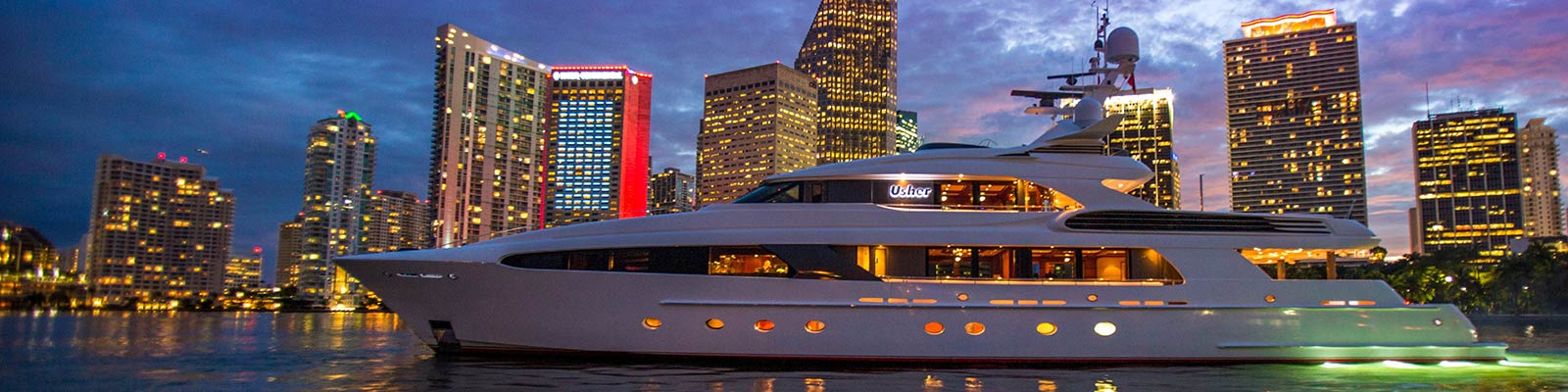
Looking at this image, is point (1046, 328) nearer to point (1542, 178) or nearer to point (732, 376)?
point (732, 376)

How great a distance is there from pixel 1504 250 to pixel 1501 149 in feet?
56.4

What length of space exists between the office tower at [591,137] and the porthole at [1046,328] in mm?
117533

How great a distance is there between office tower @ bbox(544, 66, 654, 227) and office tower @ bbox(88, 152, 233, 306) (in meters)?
44.5

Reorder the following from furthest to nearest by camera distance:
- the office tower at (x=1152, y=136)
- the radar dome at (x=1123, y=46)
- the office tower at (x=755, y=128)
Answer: the office tower at (x=755, y=128) < the office tower at (x=1152, y=136) < the radar dome at (x=1123, y=46)

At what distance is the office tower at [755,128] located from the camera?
4983 inches

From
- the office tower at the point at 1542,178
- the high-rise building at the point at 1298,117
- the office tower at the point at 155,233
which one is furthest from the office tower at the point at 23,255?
the office tower at the point at 1542,178

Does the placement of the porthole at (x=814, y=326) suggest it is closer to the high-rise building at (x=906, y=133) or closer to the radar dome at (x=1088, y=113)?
the radar dome at (x=1088, y=113)

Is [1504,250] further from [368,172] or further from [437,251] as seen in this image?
[368,172]

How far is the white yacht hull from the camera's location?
40.6 ft

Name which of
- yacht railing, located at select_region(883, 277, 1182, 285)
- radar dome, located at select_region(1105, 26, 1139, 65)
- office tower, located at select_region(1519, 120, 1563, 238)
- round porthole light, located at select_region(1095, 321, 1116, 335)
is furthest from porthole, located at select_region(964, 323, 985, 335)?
office tower, located at select_region(1519, 120, 1563, 238)

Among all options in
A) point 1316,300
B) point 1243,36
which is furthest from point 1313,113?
point 1316,300

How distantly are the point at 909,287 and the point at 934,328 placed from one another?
0.63 m

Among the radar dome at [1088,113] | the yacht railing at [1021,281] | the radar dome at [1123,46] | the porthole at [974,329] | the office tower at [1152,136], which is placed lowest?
the porthole at [974,329]

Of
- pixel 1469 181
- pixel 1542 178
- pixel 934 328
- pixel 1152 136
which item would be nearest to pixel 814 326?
pixel 934 328
